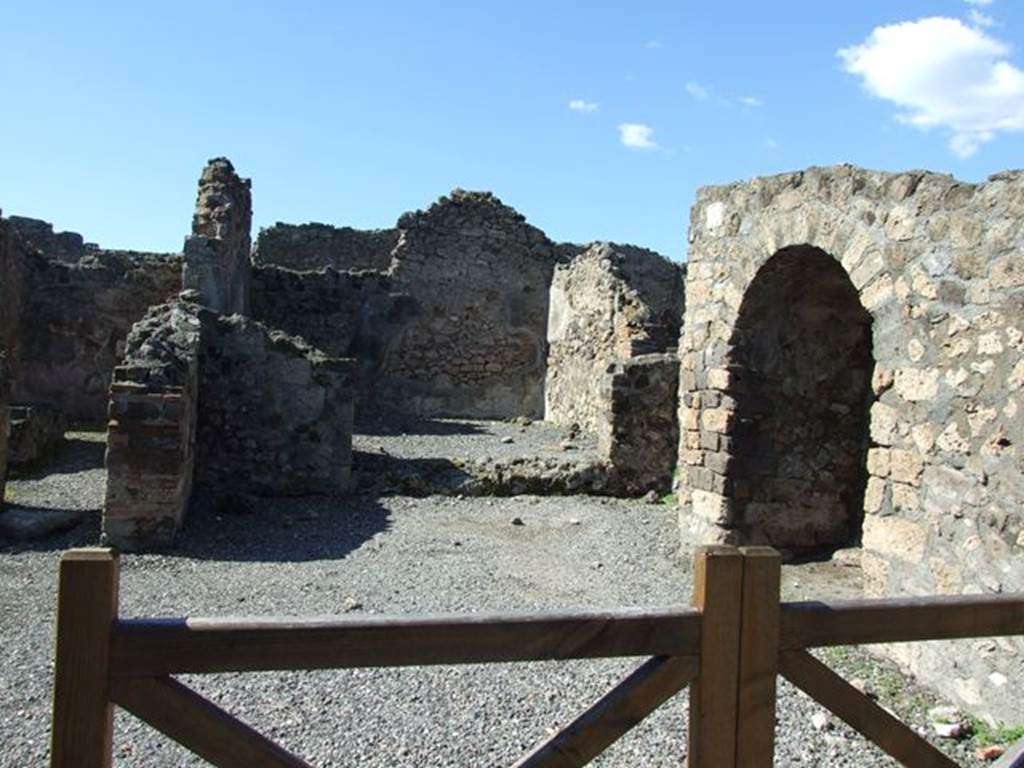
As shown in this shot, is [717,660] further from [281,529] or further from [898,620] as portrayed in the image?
[281,529]

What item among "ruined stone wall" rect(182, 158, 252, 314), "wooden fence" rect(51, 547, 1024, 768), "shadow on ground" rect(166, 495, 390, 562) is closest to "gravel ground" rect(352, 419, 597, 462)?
"shadow on ground" rect(166, 495, 390, 562)

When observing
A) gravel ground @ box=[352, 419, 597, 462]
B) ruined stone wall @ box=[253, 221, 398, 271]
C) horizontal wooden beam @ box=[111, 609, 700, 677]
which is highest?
ruined stone wall @ box=[253, 221, 398, 271]

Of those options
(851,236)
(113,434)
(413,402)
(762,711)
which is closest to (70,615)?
(762,711)

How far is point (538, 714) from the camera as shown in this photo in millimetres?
4008

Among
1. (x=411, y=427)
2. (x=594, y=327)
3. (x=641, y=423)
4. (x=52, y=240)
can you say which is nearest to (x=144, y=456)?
(x=641, y=423)

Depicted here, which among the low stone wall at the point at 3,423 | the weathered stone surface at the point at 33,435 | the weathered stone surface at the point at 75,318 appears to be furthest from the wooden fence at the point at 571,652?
the weathered stone surface at the point at 75,318

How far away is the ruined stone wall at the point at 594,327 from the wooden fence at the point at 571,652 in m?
7.79

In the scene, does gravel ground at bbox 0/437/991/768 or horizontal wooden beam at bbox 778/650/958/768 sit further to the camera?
gravel ground at bbox 0/437/991/768

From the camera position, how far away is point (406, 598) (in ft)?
18.9

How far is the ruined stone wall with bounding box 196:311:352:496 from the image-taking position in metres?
8.54

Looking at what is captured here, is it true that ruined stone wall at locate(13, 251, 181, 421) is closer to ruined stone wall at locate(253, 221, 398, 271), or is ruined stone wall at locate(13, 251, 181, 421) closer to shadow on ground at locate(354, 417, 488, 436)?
shadow on ground at locate(354, 417, 488, 436)

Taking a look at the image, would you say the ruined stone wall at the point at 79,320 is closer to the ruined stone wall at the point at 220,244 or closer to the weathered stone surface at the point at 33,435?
the ruined stone wall at the point at 220,244

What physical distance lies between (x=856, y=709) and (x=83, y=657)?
5.46 feet

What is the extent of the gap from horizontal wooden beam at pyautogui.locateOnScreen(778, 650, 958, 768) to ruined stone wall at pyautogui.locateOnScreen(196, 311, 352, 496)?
7.14 meters
